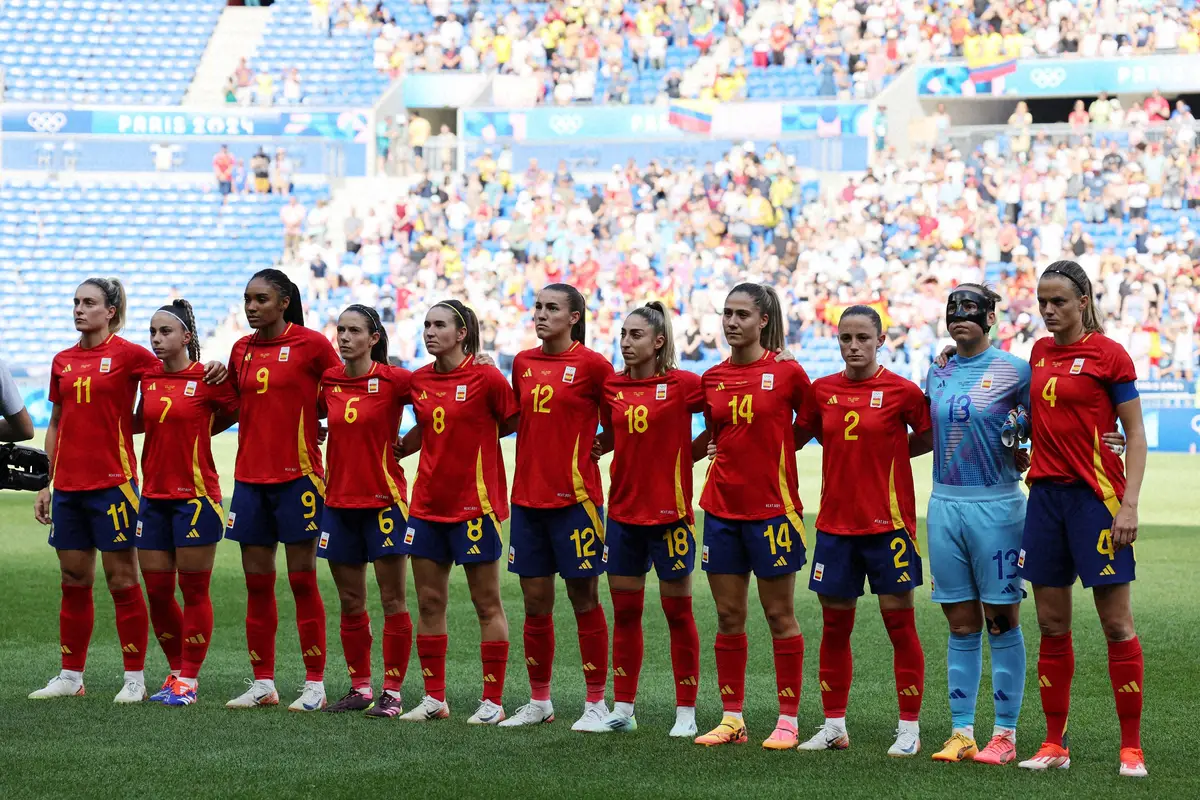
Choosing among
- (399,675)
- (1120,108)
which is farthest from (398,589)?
(1120,108)

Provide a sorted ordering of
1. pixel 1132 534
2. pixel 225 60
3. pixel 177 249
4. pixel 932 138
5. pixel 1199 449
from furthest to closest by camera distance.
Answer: pixel 225 60 → pixel 177 249 → pixel 932 138 → pixel 1199 449 → pixel 1132 534

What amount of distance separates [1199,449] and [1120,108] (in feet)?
24.3

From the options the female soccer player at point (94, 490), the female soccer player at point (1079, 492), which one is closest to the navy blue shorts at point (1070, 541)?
the female soccer player at point (1079, 492)

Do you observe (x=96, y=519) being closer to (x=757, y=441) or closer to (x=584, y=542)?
(x=584, y=542)

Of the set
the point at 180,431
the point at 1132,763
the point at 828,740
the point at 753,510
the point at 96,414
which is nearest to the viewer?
the point at 1132,763

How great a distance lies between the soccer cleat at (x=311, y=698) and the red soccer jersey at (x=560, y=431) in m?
1.34

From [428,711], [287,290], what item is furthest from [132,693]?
[287,290]

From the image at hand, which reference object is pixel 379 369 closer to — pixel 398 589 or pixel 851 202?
pixel 398 589

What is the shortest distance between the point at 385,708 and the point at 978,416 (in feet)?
9.77

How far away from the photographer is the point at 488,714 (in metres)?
7.40

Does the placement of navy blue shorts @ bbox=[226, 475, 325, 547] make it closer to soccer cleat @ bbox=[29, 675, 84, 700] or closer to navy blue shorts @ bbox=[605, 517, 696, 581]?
soccer cleat @ bbox=[29, 675, 84, 700]

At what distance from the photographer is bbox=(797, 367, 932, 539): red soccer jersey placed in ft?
22.3

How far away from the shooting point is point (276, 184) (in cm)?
3181

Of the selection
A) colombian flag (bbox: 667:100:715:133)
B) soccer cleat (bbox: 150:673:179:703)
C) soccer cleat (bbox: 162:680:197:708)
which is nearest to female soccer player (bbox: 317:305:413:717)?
soccer cleat (bbox: 162:680:197:708)
